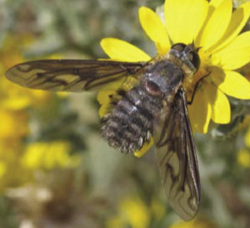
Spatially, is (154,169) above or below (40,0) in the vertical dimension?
below

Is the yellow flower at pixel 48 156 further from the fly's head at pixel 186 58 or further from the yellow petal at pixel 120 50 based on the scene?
the fly's head at pixel 186 58

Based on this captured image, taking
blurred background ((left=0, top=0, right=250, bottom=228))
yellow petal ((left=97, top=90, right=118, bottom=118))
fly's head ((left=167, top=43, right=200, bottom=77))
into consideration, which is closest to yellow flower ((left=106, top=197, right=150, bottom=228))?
blurred background ((left=0, top=0, right=250, bottom=228))

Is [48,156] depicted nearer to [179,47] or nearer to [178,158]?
[179,47]

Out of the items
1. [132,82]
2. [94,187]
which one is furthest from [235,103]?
[94,187]

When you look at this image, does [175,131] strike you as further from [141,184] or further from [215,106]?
[141,184]

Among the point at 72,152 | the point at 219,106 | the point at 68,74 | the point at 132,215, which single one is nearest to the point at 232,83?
the point at 219,106

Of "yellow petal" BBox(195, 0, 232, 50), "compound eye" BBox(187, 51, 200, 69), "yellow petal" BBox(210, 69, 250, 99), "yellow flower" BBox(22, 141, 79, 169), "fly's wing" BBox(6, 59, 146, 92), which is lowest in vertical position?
"yellow petal" BBox(210, 69, 250, 99)

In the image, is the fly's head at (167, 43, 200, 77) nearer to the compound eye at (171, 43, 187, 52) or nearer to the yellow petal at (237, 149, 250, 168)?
the compound eye at (171, 43, 187, 52)

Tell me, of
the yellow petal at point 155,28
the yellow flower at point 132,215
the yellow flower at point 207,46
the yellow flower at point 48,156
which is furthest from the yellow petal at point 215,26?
the yellow flower at point 132,215

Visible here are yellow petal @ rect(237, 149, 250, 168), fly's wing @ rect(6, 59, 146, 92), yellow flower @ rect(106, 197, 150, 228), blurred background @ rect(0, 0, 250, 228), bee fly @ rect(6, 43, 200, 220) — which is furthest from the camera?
yellow flower @ rect(106, 197, 150, 228)
